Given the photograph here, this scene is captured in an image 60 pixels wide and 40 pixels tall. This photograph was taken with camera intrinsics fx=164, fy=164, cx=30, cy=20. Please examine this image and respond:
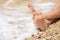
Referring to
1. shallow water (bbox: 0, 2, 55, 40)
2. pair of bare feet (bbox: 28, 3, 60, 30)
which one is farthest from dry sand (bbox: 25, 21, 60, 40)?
shallow water (bbox: 0, 2, 55, 40)

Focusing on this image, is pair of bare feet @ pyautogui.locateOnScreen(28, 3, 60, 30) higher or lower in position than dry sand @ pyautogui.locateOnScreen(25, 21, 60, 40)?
higher

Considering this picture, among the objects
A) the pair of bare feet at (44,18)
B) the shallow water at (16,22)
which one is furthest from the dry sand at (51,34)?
the shallow water at (16,22)

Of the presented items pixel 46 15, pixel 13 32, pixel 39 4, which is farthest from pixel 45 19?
pixel 39 4

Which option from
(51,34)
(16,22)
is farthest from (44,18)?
(16,22)

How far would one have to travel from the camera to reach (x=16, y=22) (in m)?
2.29

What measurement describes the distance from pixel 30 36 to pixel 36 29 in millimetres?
195

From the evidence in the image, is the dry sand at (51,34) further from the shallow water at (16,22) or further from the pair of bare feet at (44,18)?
the shallow water at (16,22)

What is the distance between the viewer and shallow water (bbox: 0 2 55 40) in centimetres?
192

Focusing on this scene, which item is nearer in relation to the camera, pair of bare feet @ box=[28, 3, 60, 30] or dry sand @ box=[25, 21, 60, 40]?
dry sand @ box=[25, 21, 60, 40]

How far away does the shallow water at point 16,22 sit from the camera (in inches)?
75.5

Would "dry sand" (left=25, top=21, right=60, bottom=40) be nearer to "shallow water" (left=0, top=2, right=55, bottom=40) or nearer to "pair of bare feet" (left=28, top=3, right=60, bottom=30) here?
"pair of bare feet" (left=28, top=3, right=60, bottom=30)

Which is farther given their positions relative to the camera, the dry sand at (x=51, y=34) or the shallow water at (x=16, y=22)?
the shallow water at (x=16, y=22)

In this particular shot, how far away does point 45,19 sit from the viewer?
193 centimetres

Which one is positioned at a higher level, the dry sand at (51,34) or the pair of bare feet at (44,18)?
the pair of bare feet at (44,18)
